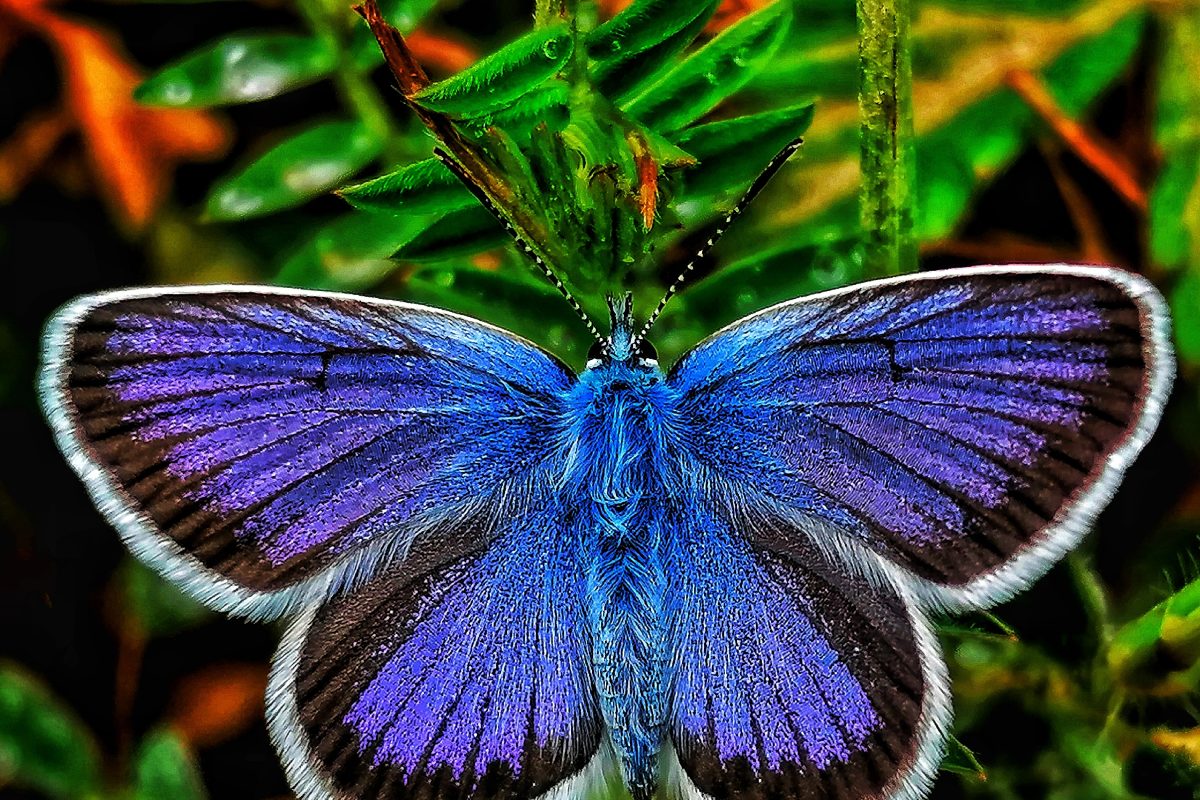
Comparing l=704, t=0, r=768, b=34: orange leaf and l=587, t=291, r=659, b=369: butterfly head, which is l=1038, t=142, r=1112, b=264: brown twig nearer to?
l=704, t=0, r=768, b=34: orange leaf

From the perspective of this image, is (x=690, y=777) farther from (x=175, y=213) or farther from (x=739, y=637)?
(x=175, y=213)

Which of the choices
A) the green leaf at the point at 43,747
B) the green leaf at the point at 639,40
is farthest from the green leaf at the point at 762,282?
the green leaf at the point at 43,747

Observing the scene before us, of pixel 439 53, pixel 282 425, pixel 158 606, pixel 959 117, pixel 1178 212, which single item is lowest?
pixel 282 425

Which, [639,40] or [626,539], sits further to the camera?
[626,539]

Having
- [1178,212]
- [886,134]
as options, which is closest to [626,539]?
[886,134]

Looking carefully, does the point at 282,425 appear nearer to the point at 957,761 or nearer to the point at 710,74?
the point at 710,74

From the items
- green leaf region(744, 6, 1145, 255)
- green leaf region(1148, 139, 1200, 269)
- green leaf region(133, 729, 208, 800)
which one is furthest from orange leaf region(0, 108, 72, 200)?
green leaf region(1148, 139, 1200, 269)
